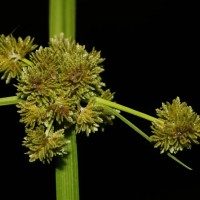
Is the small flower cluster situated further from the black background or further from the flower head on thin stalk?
the black background

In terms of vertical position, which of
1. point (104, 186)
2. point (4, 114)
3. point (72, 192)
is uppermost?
point (4, 114)

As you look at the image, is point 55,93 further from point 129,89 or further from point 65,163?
point 129,89

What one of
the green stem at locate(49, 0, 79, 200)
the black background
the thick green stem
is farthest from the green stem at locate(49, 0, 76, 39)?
the black background

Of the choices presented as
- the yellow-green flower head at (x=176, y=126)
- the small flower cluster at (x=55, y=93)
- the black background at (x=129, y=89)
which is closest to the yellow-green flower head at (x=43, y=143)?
the small flower cluster at (x=55, y=93)

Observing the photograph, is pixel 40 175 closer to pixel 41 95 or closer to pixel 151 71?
pixel 151 71

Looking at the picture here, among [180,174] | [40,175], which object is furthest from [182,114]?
[40,175]

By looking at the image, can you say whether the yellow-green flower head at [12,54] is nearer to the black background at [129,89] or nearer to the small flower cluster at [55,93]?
the small flower cluster at [55,93]

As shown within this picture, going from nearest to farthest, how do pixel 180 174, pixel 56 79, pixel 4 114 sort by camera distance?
pixel 56 79
pixel 4 114
pixel 180 174
